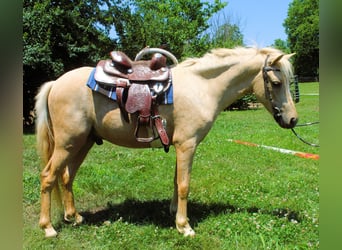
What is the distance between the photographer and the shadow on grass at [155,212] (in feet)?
15.2

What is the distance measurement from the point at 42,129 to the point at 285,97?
3158mm

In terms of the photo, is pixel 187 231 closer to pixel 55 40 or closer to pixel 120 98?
pixel 120 98

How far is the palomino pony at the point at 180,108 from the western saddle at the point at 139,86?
0.14 m

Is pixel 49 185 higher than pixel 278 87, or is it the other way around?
pixel 278 87

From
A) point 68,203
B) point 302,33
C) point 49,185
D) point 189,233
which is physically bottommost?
point 189,233

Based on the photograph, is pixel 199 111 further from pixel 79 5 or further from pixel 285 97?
pixel 79 5

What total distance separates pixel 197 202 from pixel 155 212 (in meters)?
0.78

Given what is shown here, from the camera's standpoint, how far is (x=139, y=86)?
4.07m

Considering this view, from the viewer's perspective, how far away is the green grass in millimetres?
3992

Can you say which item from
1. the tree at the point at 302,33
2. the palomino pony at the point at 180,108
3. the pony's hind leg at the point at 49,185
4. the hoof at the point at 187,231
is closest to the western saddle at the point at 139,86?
the palomino pony at the point at 180,108

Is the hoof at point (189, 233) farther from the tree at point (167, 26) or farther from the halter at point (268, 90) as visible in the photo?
the tree at point (167, 26)

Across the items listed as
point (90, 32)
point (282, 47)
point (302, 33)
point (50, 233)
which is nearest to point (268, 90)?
point (50, 233)


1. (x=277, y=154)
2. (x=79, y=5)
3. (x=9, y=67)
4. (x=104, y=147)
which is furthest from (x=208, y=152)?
(x=79, y=5)

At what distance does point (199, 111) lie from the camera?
4.16 metres
